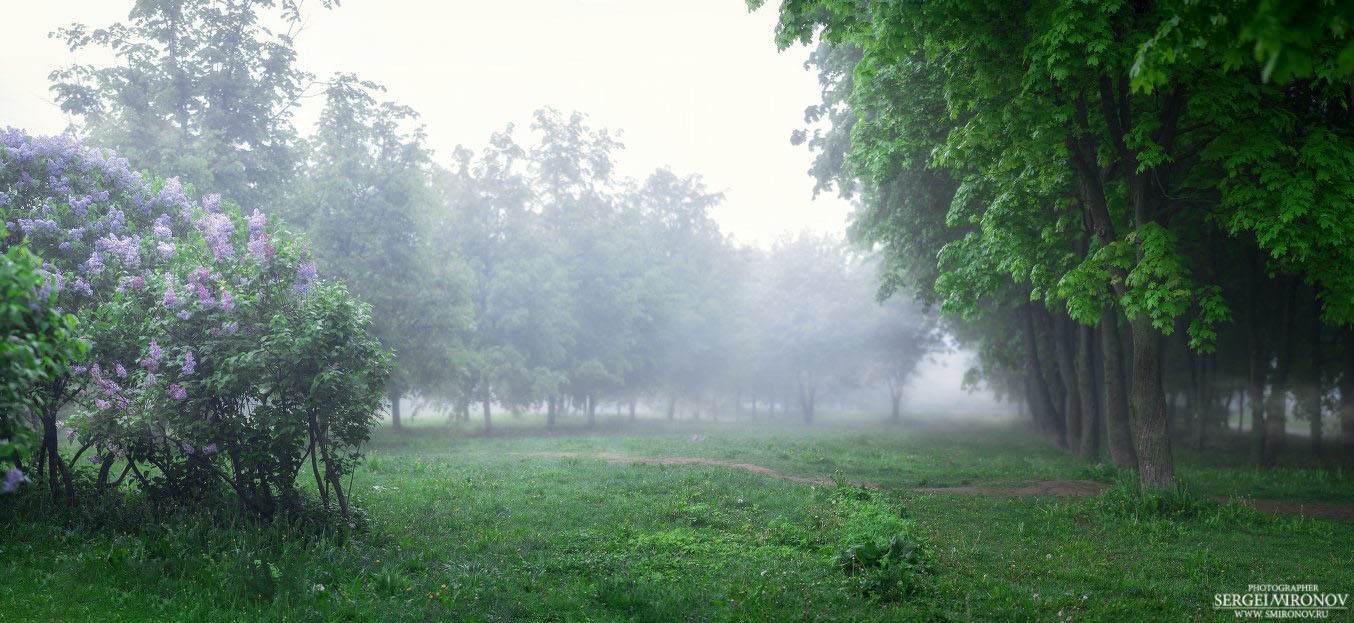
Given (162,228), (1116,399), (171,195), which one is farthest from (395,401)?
(1116,399)

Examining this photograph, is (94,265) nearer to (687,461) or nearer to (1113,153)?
(687,461)

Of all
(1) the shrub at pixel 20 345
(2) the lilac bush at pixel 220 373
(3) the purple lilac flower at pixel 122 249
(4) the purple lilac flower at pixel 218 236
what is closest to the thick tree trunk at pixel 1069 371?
(2) the lilac bush at pixel 220 373

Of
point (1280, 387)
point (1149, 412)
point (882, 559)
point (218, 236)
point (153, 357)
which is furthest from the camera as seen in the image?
point (1280, 387)

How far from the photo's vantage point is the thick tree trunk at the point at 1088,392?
22188 mm

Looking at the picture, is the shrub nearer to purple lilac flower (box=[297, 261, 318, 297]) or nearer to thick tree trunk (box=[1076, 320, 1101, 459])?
purple lilac flower (box=[297, 261, 318, 297])

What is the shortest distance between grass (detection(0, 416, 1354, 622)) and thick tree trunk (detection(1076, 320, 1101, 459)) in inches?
235

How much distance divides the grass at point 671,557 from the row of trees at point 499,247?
16603 millimetres

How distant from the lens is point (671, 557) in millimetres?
10445

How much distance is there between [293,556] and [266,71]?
24952mm

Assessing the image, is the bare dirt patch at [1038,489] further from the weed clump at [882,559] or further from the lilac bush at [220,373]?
the lilac bush at [220,373]

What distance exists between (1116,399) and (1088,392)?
15.1 feet

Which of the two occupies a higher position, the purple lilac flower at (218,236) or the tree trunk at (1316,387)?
the purple lilac flower at (218,236)

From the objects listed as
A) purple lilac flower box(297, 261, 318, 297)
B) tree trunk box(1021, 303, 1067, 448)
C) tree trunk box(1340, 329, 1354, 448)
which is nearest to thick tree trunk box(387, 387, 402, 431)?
purple lilac flower box(297, 261, 318, 297)

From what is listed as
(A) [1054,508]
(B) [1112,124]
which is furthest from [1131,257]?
(A) [1054,508]
